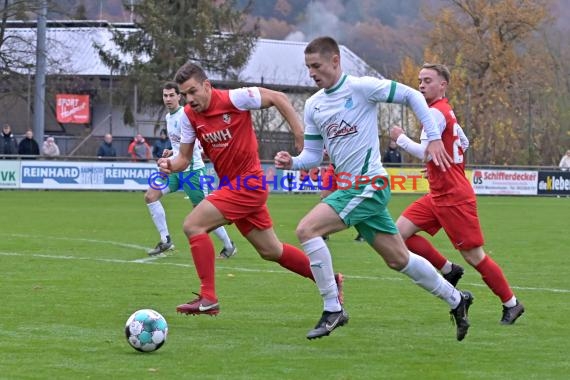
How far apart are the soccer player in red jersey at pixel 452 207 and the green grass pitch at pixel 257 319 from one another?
350mm

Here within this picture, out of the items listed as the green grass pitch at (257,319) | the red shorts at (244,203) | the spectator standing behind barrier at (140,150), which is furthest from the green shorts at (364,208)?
the spectator standing behind barrier at (140,150)

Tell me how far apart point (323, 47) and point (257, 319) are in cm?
237

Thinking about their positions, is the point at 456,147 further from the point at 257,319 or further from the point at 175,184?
the point at 175,184

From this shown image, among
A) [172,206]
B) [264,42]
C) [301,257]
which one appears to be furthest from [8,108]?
[301,257]

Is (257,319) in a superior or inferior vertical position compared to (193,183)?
inferior

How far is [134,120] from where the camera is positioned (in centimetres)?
5769

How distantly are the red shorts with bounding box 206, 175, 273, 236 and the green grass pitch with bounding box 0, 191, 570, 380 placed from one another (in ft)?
2.52

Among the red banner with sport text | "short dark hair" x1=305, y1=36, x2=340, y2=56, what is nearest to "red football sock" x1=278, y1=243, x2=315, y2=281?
"short dark hair" x1=305, y1=36, x2=340, y2=56

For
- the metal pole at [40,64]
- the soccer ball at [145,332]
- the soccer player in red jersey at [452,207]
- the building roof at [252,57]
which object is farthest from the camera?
the building roof at [252,57]

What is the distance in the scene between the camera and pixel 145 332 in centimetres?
761

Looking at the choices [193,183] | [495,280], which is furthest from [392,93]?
[193,183]

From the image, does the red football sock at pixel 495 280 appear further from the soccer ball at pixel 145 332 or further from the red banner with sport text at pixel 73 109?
the red banner with sport text at pixel 73 109

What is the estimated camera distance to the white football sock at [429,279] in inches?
326

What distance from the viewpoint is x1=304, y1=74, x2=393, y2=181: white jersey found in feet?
27.1
